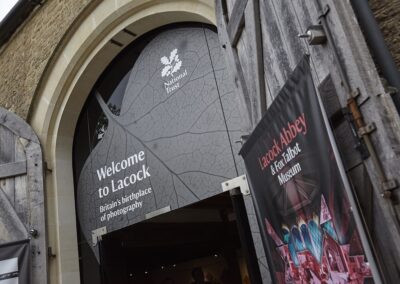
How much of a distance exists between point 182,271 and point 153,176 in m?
5.27

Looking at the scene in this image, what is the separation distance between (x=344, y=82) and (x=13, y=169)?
16.0 ft

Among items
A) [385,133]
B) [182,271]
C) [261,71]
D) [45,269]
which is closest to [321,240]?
[385,133]

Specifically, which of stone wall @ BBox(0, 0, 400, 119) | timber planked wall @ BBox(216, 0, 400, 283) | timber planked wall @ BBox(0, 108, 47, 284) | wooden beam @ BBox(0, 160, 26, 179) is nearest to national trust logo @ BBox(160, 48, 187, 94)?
stone wall @ BBox(0, 0, 400, 119)

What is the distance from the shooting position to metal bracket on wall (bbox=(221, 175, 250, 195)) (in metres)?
3.79

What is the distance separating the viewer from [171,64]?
4.93 metres

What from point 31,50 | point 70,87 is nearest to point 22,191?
point 70,87

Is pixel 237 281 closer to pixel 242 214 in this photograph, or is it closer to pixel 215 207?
pixel 215 207

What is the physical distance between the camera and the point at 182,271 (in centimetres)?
945

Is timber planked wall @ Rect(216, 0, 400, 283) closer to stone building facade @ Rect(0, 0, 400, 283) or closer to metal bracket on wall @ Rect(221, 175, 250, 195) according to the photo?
metal bracket on wall @ Rect(221, 175, 250, 195)

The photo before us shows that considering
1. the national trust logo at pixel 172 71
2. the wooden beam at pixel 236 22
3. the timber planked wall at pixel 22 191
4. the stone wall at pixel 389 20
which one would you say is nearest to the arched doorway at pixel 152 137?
the national trust logo at pixel 172 71

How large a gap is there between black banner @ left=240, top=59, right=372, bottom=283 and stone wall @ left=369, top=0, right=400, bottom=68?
594mm

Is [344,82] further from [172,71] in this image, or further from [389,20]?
[172,71]

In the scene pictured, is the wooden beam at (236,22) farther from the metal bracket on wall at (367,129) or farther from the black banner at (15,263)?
the black banner at (15,263)

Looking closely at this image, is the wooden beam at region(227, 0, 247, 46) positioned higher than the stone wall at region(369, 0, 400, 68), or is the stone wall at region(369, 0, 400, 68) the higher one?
the wooden beam at region(227, 0, 247, 46)
